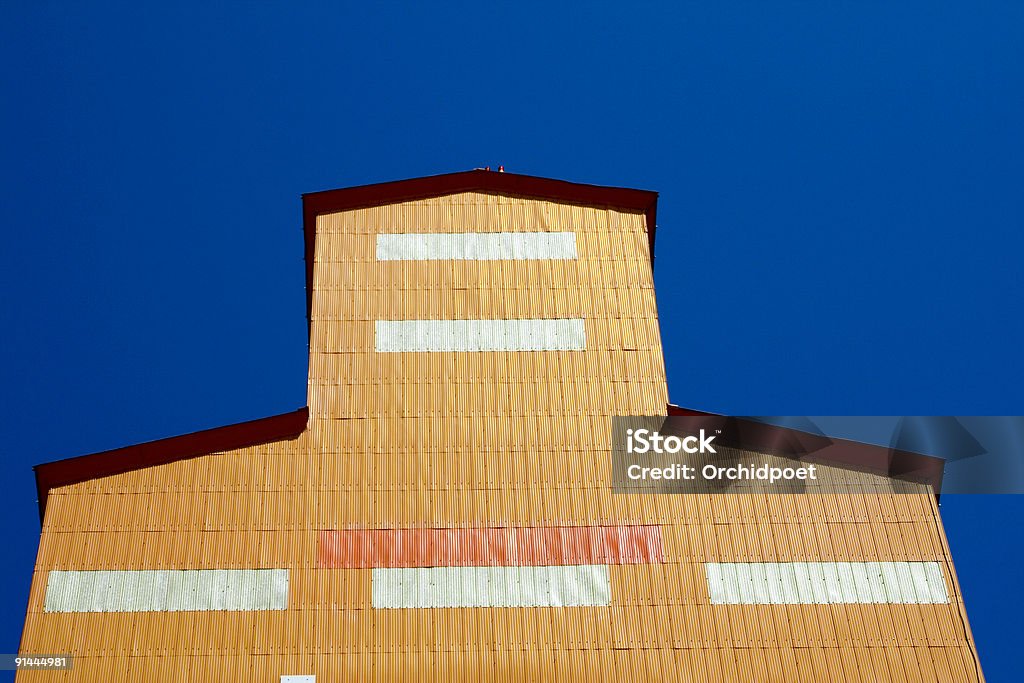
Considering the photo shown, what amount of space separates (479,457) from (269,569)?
686cm

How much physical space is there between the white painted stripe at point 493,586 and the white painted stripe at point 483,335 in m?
7.70

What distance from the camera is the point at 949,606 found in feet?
89.1

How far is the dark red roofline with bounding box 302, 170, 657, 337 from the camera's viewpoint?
35406 millimetres

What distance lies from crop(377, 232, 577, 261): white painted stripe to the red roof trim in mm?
7676

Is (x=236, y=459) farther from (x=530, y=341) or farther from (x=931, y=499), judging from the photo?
(x=931, y=499)

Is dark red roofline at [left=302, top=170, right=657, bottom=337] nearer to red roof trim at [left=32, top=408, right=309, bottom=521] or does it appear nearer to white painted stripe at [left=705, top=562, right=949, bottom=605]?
red roof trim at [left=32, top=408, right=309, bottom=521]

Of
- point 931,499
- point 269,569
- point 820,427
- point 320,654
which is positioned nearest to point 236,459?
point 269,569

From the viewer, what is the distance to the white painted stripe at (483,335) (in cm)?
3216

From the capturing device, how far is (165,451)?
29.0 m

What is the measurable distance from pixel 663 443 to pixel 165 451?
49.1 ft
